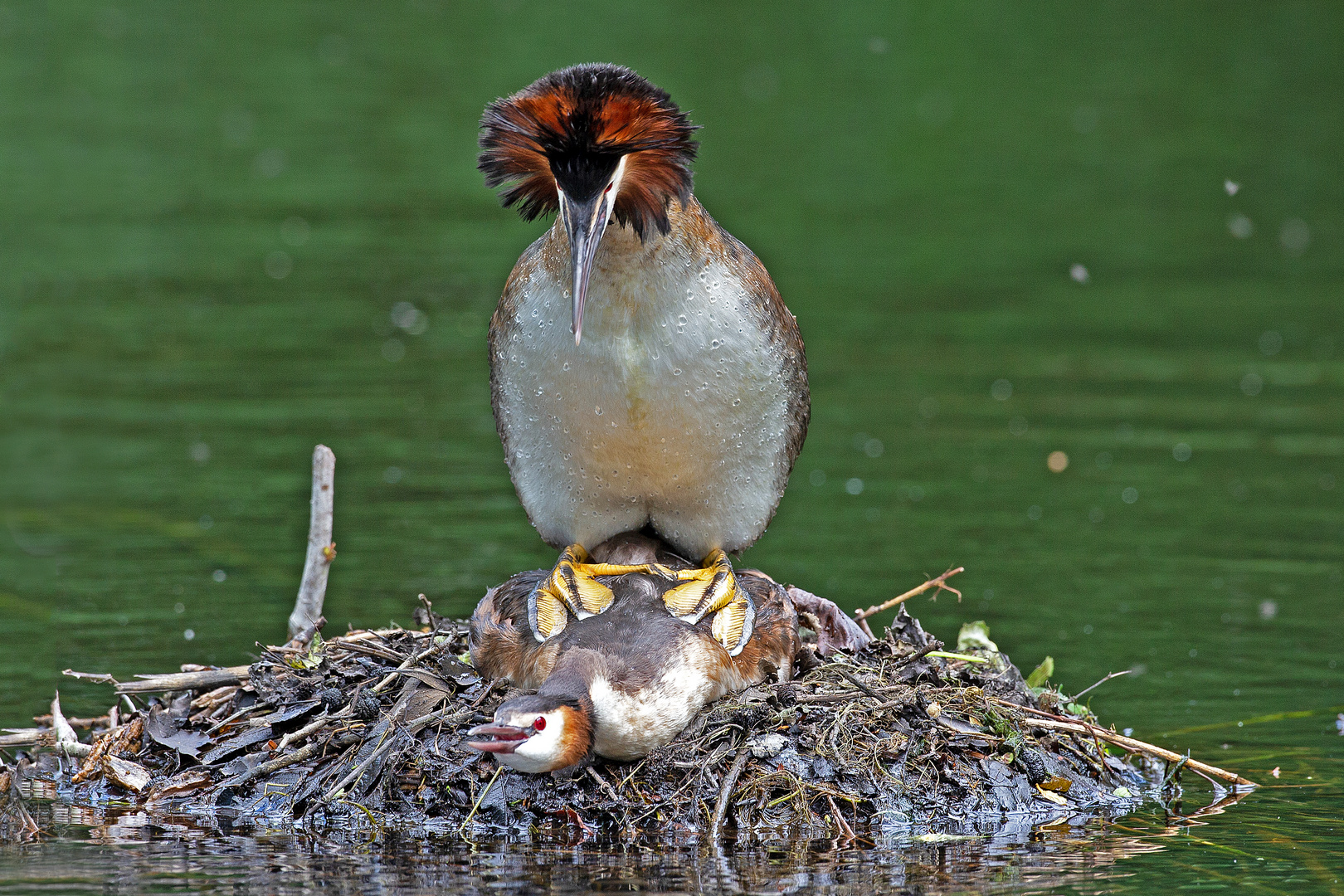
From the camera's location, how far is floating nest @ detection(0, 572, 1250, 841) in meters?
8.77

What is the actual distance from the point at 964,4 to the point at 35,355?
2127 centimetres

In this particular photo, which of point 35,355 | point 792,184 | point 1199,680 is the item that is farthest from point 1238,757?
point 792,184

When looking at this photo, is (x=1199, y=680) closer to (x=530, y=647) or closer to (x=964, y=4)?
(x=530, y=647)

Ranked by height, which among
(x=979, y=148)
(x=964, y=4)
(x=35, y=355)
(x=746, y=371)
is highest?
(x=964, y=4)

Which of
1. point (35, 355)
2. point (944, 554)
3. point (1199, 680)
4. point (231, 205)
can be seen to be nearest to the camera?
point (1199, 680)

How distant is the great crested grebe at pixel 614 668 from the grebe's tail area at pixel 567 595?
62mm

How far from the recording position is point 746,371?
9156mm

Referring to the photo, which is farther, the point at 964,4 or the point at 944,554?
the point at 964,4

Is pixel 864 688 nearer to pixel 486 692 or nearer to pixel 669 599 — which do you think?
pixel 669 599

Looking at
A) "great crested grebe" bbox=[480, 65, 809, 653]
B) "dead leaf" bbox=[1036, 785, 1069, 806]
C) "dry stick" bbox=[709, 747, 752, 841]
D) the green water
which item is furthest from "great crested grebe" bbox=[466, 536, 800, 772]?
"dead leaf" bbox=[1036, 785, 1069, 806]

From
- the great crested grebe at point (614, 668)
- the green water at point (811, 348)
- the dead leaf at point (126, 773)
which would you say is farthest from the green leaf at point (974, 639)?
the dead leaf at point (126, 773)

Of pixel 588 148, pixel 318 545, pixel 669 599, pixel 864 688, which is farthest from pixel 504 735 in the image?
pixel 318 545

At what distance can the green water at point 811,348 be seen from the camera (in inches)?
433

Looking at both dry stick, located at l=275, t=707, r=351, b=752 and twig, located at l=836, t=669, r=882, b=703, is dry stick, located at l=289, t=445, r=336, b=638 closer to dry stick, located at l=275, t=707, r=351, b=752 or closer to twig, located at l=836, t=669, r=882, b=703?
dry stick, located at l=275, t=707, r=351, b=752
